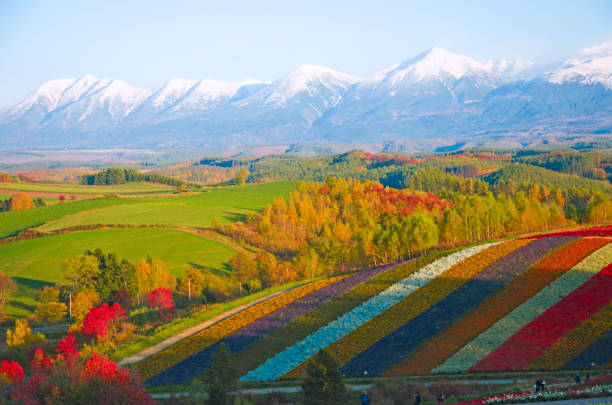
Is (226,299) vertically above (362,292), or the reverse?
(362,292)

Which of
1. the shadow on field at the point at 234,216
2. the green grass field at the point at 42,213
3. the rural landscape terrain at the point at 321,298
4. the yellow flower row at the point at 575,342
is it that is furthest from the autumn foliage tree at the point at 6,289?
the yellow flower row at the point at 575,342

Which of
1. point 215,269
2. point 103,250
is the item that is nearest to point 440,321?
point 215,269

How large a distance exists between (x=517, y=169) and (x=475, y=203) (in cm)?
11815

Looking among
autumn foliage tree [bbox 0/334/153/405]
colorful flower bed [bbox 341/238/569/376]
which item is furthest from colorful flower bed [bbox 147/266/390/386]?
autumn foliage tree [bbox 0/334/153/405]

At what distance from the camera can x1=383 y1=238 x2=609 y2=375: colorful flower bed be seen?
124ft

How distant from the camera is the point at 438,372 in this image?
117ft

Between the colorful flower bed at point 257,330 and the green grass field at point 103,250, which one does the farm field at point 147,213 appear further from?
the colorful flower bed at point 257,330

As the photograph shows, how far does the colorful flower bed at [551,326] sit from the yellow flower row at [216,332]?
22048mm

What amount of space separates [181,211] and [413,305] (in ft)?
263

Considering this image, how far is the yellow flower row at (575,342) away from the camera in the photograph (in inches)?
1382

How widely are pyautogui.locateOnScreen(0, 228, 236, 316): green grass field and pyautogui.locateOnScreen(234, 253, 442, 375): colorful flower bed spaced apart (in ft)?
104

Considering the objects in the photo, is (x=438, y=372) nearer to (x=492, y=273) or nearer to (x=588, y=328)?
(x=588, y=328)

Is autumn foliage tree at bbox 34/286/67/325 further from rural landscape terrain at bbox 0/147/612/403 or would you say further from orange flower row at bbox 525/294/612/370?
orange flower row at bbox 525/294/612/370

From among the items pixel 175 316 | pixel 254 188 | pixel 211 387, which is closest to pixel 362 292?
pixel 175 316
